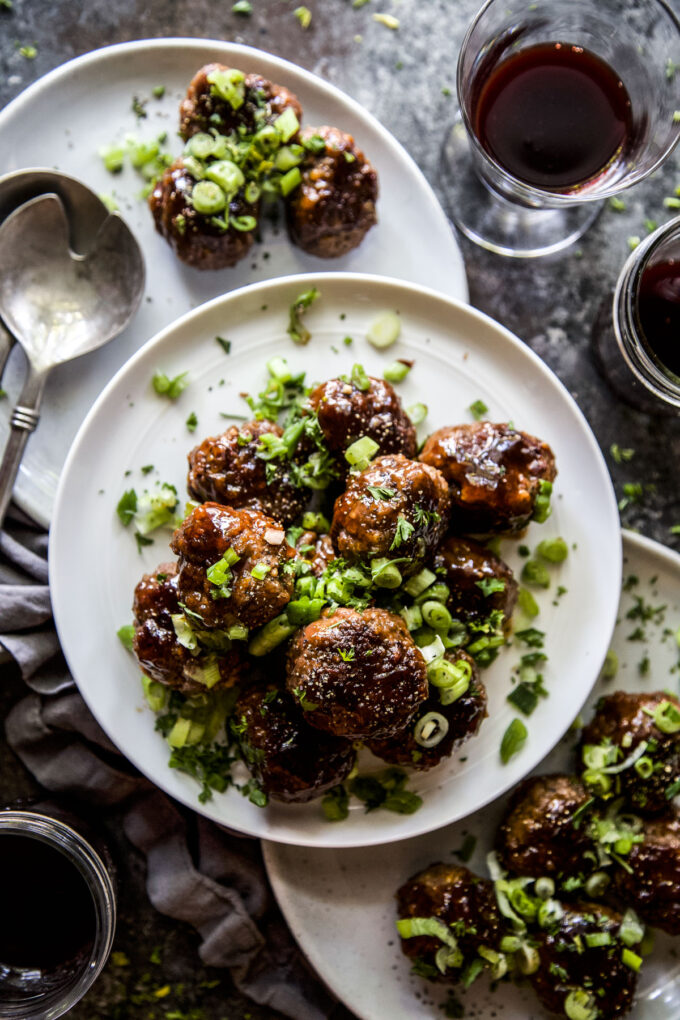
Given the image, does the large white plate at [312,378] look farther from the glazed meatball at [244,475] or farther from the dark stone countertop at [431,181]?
the dark stone countertop at [431,181]

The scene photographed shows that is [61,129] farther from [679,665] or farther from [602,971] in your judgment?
[602,971]

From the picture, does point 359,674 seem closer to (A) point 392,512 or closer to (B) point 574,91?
(A) point 392,512

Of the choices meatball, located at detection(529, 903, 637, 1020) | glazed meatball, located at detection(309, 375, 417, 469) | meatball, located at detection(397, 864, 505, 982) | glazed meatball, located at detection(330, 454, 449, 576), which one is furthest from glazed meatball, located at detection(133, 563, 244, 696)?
meatball, located at detection(529, 903, 637, 1020)

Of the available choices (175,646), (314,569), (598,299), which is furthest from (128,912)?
(598,299)

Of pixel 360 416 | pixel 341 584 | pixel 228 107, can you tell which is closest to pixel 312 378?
pixel 360 416

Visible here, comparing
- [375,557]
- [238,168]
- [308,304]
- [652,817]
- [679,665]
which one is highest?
[238,168]
